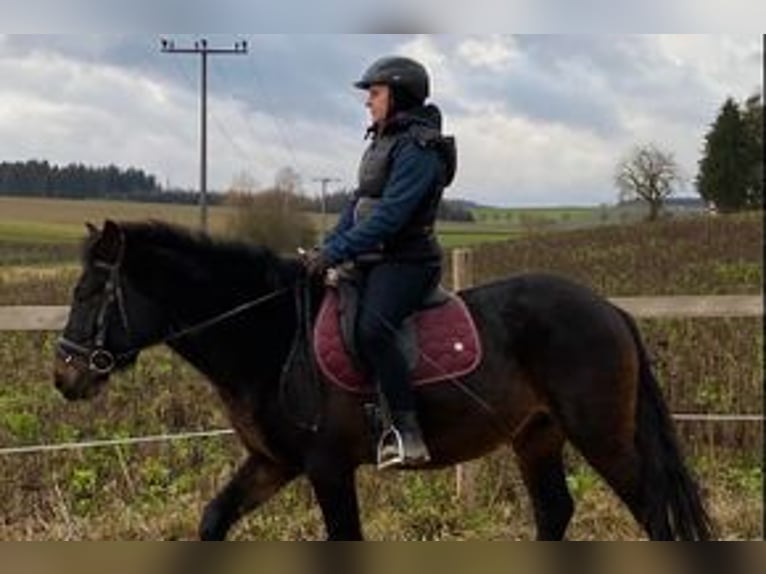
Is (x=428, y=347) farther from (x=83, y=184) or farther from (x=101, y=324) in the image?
(x=83, y=184)

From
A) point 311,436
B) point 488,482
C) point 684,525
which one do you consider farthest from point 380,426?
point 488,482

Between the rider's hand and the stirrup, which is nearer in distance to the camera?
the stirrup

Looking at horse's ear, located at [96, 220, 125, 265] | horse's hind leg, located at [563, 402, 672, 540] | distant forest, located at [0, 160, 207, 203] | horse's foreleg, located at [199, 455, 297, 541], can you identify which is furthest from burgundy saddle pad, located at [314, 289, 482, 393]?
distant forest, located at [0, 160, 207, 203]

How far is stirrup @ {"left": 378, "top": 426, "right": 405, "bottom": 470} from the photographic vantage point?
15.6ft

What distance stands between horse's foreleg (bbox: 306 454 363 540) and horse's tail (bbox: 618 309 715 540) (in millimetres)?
1404

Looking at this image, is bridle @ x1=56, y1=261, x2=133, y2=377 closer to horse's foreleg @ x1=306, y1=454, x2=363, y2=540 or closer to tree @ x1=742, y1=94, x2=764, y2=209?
horse's foreleg @ x1=306, y1=454, x2=363, y2=540

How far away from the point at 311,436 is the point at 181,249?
110 centimetres

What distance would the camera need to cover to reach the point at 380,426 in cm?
482

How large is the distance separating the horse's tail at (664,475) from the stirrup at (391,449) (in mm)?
1214

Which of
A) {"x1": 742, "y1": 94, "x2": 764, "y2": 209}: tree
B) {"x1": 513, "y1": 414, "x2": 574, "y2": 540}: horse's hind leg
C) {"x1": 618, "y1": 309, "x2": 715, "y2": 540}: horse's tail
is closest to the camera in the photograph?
{"x1": 742, "y1": 94, "x2": 764, "y2": 209}: tree

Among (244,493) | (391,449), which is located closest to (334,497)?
(391,449)

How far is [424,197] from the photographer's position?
4828 millimetres

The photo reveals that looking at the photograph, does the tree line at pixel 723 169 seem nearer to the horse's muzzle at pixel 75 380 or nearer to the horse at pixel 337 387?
the horse at pixel 337 387

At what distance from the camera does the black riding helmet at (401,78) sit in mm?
4797
